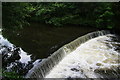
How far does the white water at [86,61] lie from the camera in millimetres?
7914

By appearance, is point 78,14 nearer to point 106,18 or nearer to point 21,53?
point 106,18

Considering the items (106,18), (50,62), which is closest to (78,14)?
(106,18)

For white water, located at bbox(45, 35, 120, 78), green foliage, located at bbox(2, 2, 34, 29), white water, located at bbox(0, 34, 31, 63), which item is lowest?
white water, located at bbox(0, 34, 31, 63)

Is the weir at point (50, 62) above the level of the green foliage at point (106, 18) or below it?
below

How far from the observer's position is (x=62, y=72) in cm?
800

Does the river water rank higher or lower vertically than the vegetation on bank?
lower

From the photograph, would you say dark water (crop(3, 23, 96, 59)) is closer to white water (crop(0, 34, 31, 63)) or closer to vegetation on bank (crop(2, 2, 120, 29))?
white water (crop(0, 34, 31, 63))

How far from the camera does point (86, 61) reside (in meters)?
9.22

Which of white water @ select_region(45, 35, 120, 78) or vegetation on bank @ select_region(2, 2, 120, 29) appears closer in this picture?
white water @ select_region(45, 35, 120, 78)

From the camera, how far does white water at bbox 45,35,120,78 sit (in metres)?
7.91

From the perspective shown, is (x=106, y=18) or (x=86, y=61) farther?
(x=106, y=18)

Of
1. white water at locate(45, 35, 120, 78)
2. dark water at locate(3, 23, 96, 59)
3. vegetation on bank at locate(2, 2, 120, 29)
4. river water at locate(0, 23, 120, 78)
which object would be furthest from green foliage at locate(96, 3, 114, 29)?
white water at locate(45, 35, 120, 78)

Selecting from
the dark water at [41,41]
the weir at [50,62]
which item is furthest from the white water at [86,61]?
the dark water at [41,41]

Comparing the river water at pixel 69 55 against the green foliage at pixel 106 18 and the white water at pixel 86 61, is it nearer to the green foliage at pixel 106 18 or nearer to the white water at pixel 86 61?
the white water at pixel 86 61
